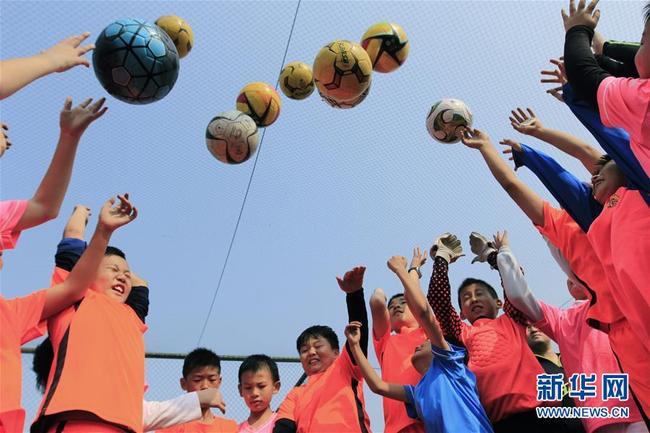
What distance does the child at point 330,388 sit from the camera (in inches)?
133

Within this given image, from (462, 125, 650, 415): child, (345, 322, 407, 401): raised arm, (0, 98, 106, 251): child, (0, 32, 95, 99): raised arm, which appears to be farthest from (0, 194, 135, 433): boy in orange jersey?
(462, 125, 650, 415): child

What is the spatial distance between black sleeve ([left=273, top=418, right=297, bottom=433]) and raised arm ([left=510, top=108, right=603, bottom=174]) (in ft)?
6.95

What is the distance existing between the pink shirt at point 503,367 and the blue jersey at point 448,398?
0.12m

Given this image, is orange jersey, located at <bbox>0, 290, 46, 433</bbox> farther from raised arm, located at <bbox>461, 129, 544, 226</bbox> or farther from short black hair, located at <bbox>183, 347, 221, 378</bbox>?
raised arm, located at <bbox>461, 129, 544, 226</bbox>

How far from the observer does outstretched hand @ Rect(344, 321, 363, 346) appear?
350 cm

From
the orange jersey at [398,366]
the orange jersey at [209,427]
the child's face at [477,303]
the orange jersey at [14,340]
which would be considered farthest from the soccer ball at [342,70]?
the orange jersey at [14,340]

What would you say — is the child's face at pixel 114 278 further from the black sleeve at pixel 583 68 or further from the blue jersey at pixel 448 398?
the black sleeve at pixel 583 68

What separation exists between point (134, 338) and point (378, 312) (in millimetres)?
1597

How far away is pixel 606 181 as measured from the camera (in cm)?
272

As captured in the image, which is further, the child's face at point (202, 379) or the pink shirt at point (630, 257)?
the child's face at point (202, 379)

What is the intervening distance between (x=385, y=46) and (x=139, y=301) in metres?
2.82

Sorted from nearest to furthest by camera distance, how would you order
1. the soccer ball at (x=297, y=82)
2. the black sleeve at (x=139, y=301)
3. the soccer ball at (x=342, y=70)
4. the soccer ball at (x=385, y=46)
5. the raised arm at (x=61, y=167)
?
the raised arm at (x=61, y=167)
the black sleeve at (x=139, y=301)
the soccer ball at (x=342, y=70)
the soccer ball at (x=385, y=46)
the soccer ball at (x=297, y=82)

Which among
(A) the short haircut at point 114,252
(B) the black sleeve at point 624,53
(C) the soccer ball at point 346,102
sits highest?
(C) the soccer ball at point 346,102

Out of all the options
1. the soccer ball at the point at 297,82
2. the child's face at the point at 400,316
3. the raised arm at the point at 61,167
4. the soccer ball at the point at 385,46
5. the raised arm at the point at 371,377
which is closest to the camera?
the raised arm at the point at 61,167
